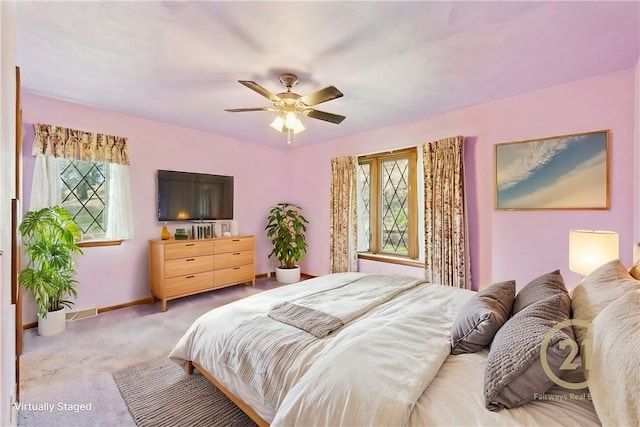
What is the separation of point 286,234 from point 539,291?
3.82m

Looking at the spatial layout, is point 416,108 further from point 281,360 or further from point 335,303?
point 281,360

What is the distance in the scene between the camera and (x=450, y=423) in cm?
90

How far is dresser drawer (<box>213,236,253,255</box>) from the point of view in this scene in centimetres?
395

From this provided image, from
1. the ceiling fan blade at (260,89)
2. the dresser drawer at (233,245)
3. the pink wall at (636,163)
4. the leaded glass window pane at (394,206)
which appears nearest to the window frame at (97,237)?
the dresser drawer at (233,245)

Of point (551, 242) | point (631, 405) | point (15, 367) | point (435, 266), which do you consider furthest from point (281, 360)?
point (551, 242)

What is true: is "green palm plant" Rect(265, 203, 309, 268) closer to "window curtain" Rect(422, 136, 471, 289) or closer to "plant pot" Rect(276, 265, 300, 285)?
"plant pot" Rect(276, 265, 300, 285)

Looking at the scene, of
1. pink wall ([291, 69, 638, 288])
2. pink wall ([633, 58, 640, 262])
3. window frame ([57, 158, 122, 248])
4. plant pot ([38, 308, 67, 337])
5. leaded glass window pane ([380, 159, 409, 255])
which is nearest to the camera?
pink wall ([633, 58, 640, 262])

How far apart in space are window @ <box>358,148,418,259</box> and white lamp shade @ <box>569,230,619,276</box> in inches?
75.6

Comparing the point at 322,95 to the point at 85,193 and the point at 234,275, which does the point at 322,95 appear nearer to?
the point at 234,275

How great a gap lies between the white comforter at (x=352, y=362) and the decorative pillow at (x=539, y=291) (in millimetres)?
370

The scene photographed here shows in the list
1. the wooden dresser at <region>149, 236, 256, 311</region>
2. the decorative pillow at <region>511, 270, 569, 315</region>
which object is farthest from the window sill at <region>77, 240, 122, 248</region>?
the decorative pillow at <region>511, 270, 569, 315</region>

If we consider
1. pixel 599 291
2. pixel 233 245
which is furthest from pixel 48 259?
pixel 599 291

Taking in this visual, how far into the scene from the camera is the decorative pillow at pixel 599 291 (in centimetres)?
112

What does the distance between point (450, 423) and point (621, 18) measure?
2458mm
